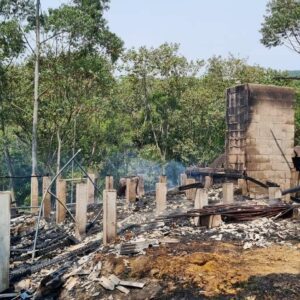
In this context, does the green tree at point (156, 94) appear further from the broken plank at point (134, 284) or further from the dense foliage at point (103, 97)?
the broken plank at point (134, 284)

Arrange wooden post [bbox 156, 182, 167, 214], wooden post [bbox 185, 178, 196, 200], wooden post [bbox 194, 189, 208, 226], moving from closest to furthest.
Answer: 1. wooden post [bbox 194, 189, 208, 226]
2. wooden post [bbox 156, 182, 167, 214]
3. wooden post [bbox 185, 178, 196, 200]

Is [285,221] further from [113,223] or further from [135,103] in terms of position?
[135,103]

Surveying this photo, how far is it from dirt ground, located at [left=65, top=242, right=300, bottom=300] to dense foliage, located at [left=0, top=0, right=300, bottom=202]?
1656 centimetres

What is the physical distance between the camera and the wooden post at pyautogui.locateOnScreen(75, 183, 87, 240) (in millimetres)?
12125

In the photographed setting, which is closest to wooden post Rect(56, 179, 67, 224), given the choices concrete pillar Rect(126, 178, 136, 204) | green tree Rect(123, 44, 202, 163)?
concrete pillar Rect(126, 178, 136, 204)

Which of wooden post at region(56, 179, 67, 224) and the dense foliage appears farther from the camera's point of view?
the dense foliage

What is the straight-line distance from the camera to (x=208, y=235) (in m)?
10.2

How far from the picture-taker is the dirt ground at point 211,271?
279 inches

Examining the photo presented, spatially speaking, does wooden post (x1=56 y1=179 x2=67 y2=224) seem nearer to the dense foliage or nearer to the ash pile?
the ash pile

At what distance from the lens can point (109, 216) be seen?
408 inches

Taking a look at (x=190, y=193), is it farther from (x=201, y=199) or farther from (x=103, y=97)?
(x=103, y=97)

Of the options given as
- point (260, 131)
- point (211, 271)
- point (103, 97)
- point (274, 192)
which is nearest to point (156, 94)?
point (103, 97)

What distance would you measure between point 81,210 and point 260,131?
8683mm

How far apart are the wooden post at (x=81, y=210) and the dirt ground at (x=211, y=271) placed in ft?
10.8
